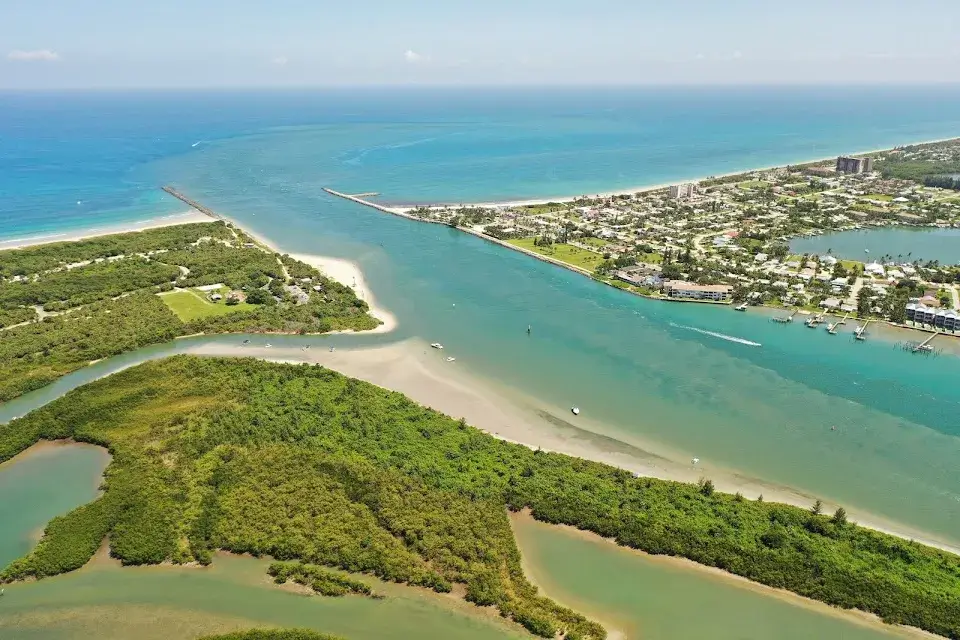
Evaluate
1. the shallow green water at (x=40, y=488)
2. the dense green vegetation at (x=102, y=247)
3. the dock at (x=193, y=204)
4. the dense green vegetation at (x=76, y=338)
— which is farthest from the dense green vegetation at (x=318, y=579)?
the dock at (x=193, y=204)

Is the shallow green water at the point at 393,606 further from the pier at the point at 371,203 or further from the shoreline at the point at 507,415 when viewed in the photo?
the pier at the point at 371,203

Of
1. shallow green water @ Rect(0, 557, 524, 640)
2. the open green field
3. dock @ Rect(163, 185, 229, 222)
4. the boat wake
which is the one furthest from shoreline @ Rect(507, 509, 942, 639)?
dock @ Rect(163, 185, 229, 222)

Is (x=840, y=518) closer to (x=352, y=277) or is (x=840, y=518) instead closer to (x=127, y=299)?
(x=352, y=277)

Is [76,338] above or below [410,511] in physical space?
above

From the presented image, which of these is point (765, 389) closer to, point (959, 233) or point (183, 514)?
point (183, 514)

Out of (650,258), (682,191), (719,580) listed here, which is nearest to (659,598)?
(719,580)
